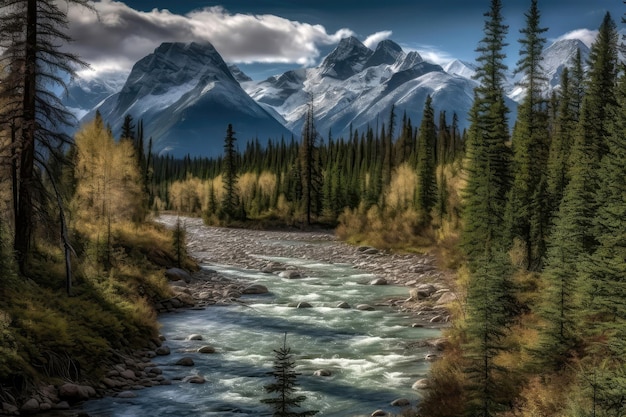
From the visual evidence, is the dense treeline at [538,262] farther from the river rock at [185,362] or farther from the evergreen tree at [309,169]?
the evergreen tree at [309,169]

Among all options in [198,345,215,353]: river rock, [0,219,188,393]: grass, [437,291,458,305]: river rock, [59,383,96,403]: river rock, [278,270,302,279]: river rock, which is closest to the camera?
[59,383,96,403]: river rock

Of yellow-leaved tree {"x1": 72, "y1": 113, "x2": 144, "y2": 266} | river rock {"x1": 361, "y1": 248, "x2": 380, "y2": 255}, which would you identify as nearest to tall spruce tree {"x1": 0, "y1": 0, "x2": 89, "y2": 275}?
yellow-leaved tree {"x1": 72, "y1": 113, "x2": 144, "y2": 266}

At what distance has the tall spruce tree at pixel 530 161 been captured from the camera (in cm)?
3152

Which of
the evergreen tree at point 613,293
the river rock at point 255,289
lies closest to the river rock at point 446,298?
the river rock at point 255,289

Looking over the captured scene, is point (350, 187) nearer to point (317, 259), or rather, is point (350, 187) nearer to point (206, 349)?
point (317, 259)

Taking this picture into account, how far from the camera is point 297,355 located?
1856cm

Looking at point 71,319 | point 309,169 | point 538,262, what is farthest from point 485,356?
point 309,169

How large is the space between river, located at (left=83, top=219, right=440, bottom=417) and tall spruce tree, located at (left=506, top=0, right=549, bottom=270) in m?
8.38

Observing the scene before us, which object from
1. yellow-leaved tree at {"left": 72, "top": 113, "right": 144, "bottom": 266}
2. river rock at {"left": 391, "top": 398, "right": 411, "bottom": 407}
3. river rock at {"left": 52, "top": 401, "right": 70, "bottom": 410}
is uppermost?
yellow-leaved tree at {"left": 72, "top": 113, "right": 144, "bottom": 266}

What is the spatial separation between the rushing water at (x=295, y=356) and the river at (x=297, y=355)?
0.03 m

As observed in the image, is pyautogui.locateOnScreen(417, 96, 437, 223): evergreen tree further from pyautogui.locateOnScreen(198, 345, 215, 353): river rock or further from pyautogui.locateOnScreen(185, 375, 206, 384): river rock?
pyautogui.locateOnScreen(185, 375, 206, 384): river rock

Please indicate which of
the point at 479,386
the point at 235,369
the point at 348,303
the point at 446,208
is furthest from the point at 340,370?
the point at 446,208

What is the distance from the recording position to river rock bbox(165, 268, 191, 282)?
104 ft

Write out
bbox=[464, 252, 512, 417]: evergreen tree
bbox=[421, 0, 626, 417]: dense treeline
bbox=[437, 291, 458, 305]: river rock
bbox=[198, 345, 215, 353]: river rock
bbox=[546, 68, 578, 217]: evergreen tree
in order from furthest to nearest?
1. bbox=[546, 68, 578, 217]: evergreen tree
2. bbox=[437, 291, 458, 305]: river rock
3. bbox=[198, 345, 215, 353]: river rock
4. bbox=[421, 0, 626, 417]: dense treeline
5. bbox=[464, 252, 512, 417]: evergreen tree
